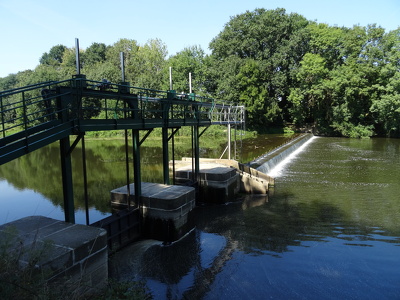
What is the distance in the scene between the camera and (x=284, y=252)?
9.34m

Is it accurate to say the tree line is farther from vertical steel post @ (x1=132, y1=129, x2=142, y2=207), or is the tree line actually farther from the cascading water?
vertical steel post @ (x1=132, y1=129, x2=142, y2=207)

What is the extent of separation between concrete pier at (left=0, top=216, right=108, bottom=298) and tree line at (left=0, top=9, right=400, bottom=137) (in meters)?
40.4

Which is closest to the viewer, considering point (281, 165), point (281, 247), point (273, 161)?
point (281, 247)

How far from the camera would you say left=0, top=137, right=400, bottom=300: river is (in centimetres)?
748

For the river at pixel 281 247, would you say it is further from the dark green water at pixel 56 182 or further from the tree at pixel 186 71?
the tree at pixel 186 71

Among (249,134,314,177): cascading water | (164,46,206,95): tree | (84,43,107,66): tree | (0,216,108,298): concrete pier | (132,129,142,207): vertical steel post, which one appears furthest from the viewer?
(84,43,107,66): tree

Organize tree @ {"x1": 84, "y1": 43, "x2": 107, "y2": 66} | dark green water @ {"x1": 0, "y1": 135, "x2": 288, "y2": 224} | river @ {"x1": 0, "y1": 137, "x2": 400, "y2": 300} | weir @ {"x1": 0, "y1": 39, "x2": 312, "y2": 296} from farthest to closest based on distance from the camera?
tree @ {"x1": 84, "y1": 43, "x2": 107, "y2": 66} < dark green water @ {"x1": 0, "y1": 135, "x2": 288, "y2": 224} < river @ {"x1": 0, "y1": 137, "x2": 400, "y2": 300} < weir @ {"x1": 0, "y1": 39, "x2": 312, "y2": 296}

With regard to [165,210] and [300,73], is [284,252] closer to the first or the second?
[165,210]

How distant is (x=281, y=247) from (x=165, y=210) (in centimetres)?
398

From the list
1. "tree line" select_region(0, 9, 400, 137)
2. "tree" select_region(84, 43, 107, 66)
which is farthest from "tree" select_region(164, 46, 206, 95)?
"tree" select_region(84, 43, 107, 66)

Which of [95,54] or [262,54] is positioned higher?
[95,54]

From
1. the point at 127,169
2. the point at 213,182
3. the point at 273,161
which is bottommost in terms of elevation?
the point at 273,161

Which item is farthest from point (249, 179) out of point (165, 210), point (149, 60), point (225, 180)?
point (149, 60)

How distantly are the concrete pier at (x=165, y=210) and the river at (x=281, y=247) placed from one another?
15.5 inches
